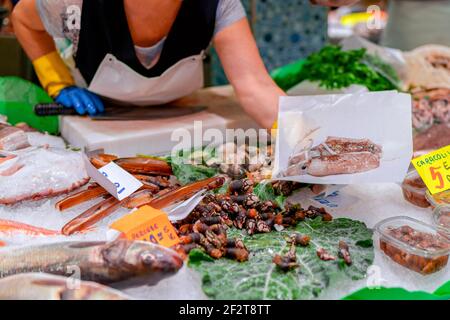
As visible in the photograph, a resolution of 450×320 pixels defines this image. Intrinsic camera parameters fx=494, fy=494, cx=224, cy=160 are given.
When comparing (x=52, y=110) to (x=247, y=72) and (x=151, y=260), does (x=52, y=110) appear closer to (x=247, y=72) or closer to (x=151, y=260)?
(x=247, y=72)

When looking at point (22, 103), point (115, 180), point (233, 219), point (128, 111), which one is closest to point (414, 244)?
point (233, 219)

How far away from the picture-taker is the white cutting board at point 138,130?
6.35 ft

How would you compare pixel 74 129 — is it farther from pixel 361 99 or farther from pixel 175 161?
pixel 361 99

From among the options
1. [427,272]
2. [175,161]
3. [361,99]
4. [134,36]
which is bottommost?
[427,272]

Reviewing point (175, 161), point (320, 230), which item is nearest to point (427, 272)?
point (320, 230)

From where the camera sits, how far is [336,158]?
56.4 inches

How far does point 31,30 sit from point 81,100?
15.3 inches

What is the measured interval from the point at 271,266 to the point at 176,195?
0.40m

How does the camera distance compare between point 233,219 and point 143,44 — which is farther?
point 143,44

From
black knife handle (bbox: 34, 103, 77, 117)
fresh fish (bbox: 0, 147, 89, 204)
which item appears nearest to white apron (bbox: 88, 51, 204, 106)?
black knife handle (bbox: 34, 103, 77, 117)

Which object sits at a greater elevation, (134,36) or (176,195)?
(134,36)

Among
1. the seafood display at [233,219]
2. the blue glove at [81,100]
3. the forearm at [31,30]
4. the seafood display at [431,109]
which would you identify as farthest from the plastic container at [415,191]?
the forearm at [31,30]

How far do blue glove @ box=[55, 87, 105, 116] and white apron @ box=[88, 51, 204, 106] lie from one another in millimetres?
45

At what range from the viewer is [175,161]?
1.66 metres
